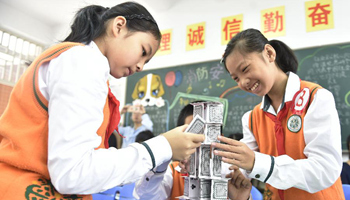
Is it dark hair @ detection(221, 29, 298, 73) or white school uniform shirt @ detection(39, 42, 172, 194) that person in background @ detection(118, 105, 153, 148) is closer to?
dark hair @ detection(221, 29, 298, 73)

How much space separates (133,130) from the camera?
13.2 feet

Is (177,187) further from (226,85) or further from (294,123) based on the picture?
(226,85)

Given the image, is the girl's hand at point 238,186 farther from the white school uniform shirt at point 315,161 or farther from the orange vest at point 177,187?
the orange vest at point 177,187

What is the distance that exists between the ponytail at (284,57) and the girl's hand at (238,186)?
2.12 ft

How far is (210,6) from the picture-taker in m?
3.90

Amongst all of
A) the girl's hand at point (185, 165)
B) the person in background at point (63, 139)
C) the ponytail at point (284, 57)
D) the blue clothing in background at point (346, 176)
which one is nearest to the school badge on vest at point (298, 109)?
the ponytail at point (284, 57)

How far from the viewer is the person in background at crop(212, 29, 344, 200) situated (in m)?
1.08

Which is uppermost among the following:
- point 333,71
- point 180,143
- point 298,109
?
point 333,71

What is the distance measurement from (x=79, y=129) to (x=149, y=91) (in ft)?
11.6

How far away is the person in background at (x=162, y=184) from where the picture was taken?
1.21m

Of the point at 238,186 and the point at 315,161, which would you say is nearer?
the point at 315,161

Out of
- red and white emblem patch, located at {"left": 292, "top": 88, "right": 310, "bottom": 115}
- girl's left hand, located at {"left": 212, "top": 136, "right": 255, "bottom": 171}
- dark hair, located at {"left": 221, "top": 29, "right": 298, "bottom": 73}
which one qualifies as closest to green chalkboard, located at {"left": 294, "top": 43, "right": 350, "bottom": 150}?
dark hair, located at {"left": 221, "top": 29, "right": 298, "bottom": 73}

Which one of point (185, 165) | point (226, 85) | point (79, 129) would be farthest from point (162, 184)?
point (226, 85)

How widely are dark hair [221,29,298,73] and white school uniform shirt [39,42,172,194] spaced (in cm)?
82
